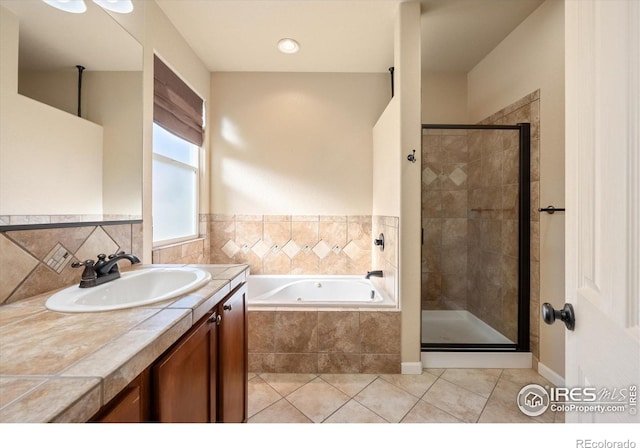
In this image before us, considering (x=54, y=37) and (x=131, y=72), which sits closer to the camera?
(x=54, y=37)

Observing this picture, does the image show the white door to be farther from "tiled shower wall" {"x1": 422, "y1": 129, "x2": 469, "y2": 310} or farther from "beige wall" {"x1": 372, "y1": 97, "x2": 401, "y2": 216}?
"tiled shower wall" {"x1": 422, "y1": 129, "x2": 469, "y2": 310}

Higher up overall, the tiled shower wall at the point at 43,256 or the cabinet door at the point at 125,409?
the tiled shower wall at the point at 43,256

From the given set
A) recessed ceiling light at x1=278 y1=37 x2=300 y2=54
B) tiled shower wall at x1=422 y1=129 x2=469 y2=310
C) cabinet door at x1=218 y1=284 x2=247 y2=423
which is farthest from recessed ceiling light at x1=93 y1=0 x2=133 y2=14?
tiled shower wall at x1=422 y1=129 x2=469 y2=310

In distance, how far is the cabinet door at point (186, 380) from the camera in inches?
25.3

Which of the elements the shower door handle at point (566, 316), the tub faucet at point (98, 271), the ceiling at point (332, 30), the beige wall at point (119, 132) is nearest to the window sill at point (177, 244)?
the beige wall at point (119, 132)

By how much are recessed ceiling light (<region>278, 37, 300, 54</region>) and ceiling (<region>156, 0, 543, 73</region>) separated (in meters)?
Answer: 0.04

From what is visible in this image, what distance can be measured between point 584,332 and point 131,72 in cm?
227

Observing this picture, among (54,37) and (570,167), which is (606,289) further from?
(54,37)

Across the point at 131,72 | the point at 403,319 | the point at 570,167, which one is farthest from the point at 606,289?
the point at 131,72

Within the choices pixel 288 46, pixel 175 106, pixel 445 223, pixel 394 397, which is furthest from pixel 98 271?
pixel 445 223

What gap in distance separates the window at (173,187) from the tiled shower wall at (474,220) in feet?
7.61

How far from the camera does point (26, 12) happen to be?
37.5 inches

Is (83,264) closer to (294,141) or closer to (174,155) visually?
(174,155)

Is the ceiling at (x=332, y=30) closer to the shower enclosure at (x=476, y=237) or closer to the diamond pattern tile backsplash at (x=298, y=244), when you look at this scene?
the shower enclosure at (x=476, y=237)
